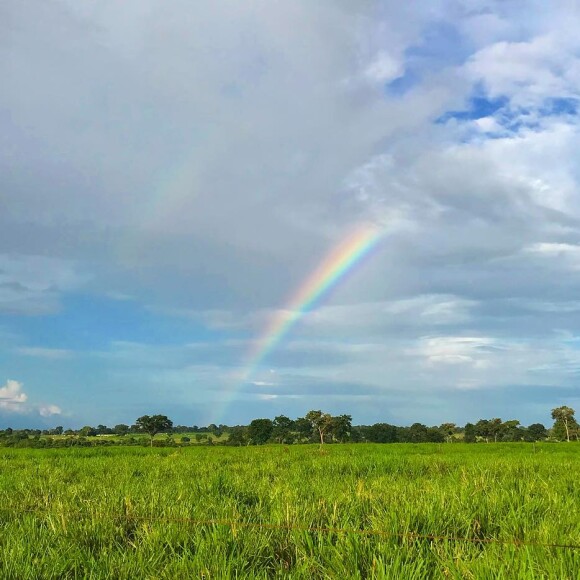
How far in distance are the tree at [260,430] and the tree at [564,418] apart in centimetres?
7205

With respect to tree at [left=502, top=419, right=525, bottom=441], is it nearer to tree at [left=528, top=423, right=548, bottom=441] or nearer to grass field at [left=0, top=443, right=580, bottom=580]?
tree at [left=528, top=423, right=548, bottom=441]

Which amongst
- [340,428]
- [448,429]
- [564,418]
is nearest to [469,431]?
[448,429]

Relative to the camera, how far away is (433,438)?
124500 millimetres

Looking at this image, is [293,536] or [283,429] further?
[283,429]

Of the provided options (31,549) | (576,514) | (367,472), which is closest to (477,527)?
(576,514)

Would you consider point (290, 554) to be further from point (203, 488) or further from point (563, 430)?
point (563, 430)

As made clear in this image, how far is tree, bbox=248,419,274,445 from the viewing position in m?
129

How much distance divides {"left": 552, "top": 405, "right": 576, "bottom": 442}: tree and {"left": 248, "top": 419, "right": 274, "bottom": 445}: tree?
72045 millimetres

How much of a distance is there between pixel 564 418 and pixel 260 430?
76058 mm

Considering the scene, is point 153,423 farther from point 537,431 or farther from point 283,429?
point 537,431

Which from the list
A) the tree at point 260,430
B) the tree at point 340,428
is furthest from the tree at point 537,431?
the tree at point 260,430

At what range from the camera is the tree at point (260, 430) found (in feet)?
423

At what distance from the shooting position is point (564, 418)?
126500mm

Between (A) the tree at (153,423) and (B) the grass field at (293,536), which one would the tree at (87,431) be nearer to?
(A) the tree at (153,423)
